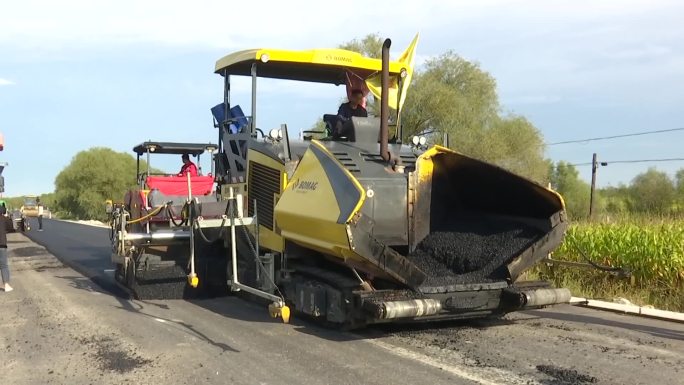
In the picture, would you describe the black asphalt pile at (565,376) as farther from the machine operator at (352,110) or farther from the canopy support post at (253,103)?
the canopy support post at (253,103)

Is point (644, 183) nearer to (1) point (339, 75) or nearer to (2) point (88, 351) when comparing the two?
(1) point (339, 75)

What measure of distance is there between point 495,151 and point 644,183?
19.2 meters

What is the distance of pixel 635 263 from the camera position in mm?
8984

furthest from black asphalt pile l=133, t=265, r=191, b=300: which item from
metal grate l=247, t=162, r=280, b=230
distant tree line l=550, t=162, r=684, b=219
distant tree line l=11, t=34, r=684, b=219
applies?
distant tree line l=550, t=162, r=684, b=219

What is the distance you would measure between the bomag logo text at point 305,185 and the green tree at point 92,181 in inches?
2804

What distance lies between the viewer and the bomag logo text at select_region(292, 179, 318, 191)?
5480 mm

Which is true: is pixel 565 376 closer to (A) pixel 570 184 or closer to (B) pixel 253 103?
(B) pixel 253 103

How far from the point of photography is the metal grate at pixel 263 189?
6.45 meters

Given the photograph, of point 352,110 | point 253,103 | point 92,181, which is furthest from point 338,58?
point 92,181

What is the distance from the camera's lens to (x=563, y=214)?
5699mm

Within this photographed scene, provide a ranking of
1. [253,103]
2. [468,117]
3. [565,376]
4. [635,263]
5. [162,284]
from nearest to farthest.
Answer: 1. [565,376]
2. [253,103]
3. [162,284]
4. [635,263]
5. [468,117]

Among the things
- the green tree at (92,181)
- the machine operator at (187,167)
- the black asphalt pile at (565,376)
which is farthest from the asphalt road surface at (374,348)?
the green tree at (92,181)

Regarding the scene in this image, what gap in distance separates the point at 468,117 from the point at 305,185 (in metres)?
28.5

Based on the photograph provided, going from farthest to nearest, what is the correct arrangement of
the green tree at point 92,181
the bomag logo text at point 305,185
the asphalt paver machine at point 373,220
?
the green tree at point 92,181 → the bomag logo text at point 305,185 → the asphalt paver machine at point 373,220
